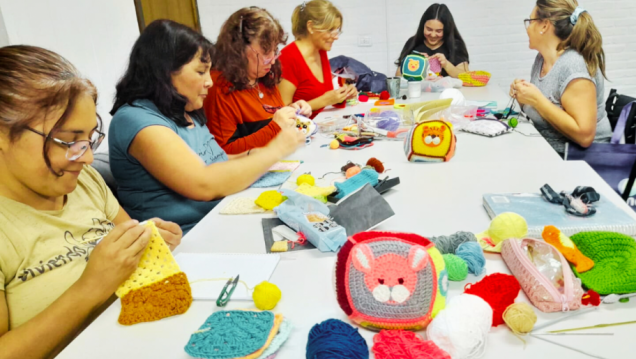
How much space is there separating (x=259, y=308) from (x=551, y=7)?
6.61 ft

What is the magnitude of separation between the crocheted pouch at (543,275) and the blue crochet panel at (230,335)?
489 mm

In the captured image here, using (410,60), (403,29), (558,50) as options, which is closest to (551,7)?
(558,50)

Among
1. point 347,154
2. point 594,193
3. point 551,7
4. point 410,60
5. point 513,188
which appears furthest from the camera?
point 410,60

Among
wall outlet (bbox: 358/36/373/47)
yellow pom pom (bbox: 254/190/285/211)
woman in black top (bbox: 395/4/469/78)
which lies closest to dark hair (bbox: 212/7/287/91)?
yellow pom pom (bbox: 254/190/285/211)

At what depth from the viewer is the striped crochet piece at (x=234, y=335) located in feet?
2.41

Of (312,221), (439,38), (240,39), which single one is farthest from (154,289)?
(439,38)

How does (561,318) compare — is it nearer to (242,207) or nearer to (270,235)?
(270,235)

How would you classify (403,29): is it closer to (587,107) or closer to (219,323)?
(587,107)

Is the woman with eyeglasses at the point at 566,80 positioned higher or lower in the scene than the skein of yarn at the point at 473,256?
higher

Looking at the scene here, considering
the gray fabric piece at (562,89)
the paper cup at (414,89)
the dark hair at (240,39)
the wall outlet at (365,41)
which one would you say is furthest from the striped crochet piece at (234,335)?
the wall outlet at (365,41)

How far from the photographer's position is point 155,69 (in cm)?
146

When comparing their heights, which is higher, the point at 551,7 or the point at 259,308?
the point at 551,7

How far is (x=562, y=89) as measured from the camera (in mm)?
2059

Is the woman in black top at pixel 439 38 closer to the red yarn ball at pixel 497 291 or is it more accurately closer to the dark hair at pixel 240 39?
the dark hair at pixel 240 39
